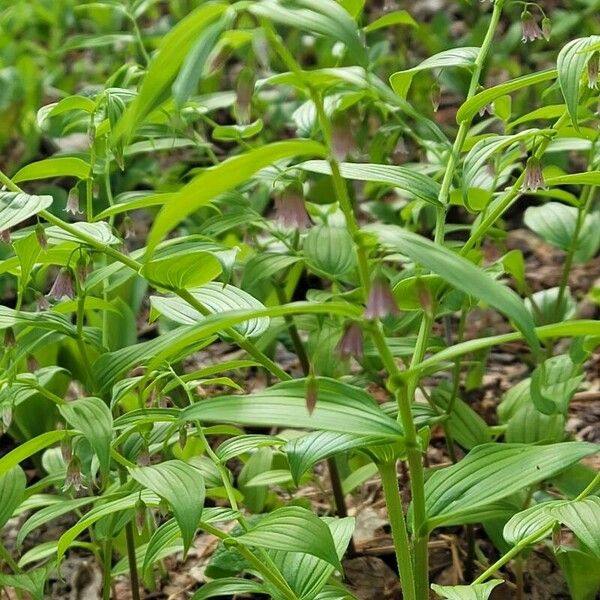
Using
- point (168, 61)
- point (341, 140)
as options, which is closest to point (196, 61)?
point (168, 61)

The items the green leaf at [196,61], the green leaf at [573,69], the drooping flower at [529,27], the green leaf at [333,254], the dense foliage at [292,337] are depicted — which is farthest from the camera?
the green leaf at [333,254]

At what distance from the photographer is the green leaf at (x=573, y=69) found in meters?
1.47

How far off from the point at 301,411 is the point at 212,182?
366 mm

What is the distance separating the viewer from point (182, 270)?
158cm

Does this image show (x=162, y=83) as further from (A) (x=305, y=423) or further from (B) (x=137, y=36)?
(B) (x=137, y=36)

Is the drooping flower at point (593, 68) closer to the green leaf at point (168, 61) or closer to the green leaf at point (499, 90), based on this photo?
the green leaf at point (499, 90)

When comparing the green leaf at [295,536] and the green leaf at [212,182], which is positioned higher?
the green leaf at [212,182]

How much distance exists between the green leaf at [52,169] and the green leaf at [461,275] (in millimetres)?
749

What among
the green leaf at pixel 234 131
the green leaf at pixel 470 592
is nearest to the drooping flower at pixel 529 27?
the green leaf at pixel 234 131

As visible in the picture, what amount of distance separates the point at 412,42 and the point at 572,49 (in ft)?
12.8

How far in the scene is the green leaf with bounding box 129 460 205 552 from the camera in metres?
1.41

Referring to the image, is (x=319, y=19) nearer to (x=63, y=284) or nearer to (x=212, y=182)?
(x=212, y=182)

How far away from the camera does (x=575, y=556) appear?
6.10 feet

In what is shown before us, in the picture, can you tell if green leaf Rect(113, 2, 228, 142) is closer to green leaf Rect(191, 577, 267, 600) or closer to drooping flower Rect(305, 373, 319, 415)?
drooping flower Rect(305, 373, 319, 415)
